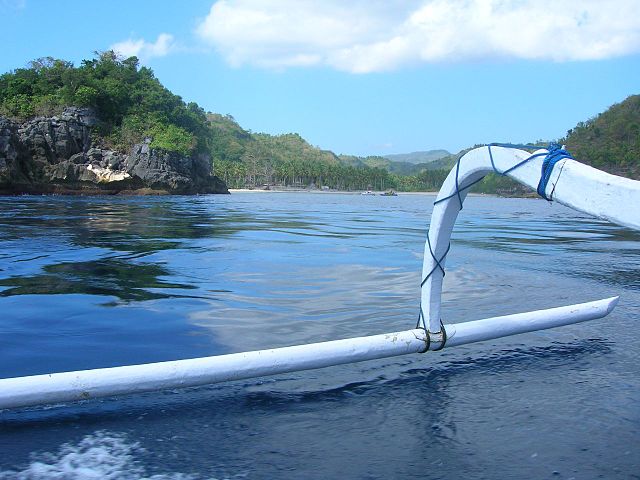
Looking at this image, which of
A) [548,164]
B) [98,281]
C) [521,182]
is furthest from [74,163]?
[548,164]

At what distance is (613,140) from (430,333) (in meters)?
135

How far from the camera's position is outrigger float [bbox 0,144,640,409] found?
299 centimetres

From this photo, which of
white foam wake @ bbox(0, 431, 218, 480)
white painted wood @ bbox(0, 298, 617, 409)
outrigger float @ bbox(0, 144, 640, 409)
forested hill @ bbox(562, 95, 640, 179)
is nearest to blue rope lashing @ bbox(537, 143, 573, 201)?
outrigger float @ bbox(0, 144, 640, 409)

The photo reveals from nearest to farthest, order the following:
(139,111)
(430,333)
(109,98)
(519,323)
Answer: (430,333) < (519,323) < (109,98) < (139,111)

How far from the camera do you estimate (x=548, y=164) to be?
10.9 feet

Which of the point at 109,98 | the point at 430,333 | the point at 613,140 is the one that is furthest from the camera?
the point at 613,140

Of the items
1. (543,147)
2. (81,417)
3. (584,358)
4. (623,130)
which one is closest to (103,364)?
(81,417)

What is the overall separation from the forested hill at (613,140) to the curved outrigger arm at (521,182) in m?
108

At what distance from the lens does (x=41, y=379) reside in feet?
11.9

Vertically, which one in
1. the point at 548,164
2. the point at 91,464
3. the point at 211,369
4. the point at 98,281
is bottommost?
the point at 91,464

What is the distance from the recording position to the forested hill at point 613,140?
105688mm

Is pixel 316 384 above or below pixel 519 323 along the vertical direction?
below

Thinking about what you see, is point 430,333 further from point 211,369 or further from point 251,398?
point 211,369

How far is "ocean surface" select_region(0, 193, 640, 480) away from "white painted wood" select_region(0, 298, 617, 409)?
0.26m
